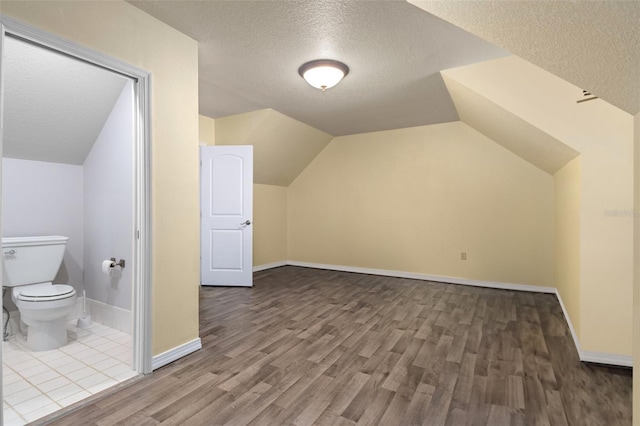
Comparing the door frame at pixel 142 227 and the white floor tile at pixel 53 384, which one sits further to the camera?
the door frame at pixel 142 227

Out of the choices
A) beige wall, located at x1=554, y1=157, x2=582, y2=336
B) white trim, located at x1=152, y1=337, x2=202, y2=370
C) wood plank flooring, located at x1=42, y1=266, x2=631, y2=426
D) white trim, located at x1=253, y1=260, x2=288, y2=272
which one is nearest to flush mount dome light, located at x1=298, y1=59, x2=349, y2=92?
beige wall, located at x1=554, y1=157, x2=582, y2=336

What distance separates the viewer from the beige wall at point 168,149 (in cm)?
195

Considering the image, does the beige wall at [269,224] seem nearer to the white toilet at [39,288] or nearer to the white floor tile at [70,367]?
the white toilet at [39,288]

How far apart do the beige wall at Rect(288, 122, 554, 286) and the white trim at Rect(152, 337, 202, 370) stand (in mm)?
3555

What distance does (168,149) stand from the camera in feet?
7.33

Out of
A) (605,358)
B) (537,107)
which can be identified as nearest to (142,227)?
(537,107)

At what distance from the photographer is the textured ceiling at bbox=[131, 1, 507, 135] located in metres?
2.10

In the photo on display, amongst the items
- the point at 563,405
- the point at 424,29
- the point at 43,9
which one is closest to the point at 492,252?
the point at 563,405

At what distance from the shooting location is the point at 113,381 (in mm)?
2023

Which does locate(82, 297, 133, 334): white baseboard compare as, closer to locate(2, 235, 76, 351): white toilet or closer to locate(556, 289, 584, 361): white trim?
locate(2, 235, 76, 351): white toilet

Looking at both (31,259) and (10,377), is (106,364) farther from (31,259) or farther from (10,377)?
(31,259)

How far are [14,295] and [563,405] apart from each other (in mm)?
4068

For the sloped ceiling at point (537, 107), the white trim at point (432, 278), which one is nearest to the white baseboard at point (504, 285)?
the white trim at point (432, 278)

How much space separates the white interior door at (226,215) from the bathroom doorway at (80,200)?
4.91ft
